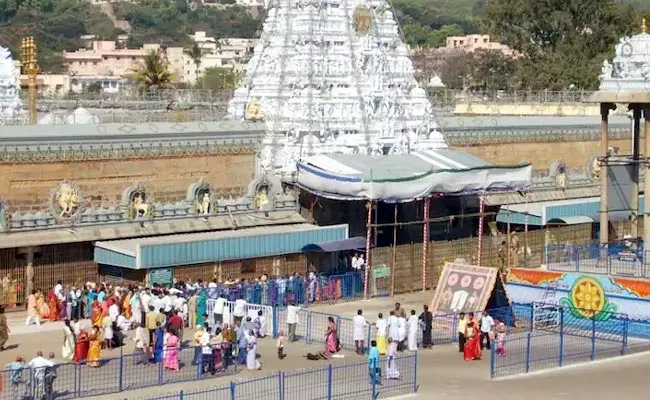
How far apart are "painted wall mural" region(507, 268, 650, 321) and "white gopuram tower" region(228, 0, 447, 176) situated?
26.4 feet

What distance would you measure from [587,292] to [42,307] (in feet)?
35.1

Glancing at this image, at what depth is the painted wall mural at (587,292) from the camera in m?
27.1

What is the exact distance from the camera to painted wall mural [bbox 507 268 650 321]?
88.8 ft

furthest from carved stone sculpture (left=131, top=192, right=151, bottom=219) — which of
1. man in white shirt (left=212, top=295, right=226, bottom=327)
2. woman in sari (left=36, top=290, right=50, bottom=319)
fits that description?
man in white shirt (left=212, top=295, right=226, bottom=327)

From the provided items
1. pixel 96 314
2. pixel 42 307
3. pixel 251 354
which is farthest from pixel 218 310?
pixel 42 307

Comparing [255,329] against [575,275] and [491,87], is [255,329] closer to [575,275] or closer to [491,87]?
[575,275]

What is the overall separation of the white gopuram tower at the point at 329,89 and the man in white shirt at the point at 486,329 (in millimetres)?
11085

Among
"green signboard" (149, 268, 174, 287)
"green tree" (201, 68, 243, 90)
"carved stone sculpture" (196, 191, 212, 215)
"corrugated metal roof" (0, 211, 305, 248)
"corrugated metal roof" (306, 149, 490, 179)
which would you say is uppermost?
"green tree" (201, 68, 243, 90)

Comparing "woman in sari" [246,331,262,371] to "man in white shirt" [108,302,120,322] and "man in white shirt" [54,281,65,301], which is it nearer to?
"man in white shirt" [108,302,120,322]

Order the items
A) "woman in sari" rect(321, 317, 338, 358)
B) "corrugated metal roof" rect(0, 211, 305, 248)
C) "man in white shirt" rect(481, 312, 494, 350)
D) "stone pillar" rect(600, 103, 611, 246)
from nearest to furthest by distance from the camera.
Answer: "woman in sari" rect(321, 317, 338, 358) < "man in white shirt" rect(481, 312, 494, 350) < "corrugated metal roof" rect(0, 211, 305, 248) < "stone pillar" rect(600, 103, 611, 246)

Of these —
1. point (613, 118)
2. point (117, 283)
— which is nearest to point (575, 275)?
point (117, 283)

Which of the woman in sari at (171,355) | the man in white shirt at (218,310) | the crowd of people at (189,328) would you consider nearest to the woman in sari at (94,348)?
the crowd of people at (189,328)

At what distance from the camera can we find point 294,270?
32.2 metres

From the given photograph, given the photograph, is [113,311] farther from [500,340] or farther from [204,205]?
[204,205]
